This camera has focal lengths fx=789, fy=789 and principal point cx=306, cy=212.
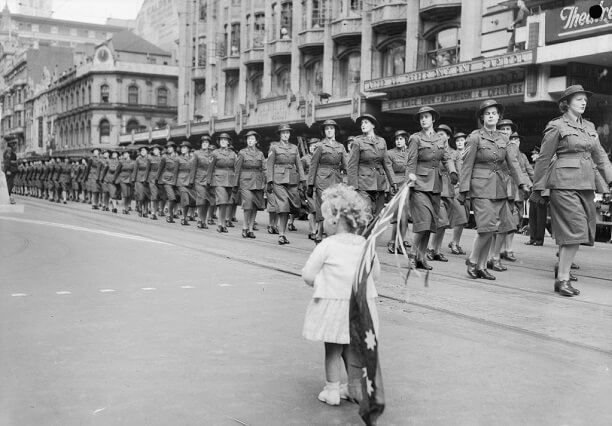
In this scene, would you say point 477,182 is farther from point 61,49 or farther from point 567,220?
point 61,49

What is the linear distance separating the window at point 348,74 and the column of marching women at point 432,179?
1654 centimetres

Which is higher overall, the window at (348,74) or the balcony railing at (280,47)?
the balcony railing at (280,47)

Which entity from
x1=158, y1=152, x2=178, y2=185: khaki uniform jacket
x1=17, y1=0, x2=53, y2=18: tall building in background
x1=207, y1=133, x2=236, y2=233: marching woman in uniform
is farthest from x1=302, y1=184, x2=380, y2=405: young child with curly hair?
x1=17, y1=0, x2=53, y2=18: tall building in background

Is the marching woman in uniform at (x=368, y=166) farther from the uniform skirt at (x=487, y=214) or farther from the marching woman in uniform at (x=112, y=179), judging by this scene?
the marching woman in uniform at (x=112, y=179)

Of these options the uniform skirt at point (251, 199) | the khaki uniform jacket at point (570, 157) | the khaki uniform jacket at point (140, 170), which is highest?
the khaki uniform jacket at point (570, 157)

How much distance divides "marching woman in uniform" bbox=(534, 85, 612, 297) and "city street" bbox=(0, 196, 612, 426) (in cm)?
59

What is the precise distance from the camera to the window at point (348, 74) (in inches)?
1446

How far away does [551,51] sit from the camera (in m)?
22.1

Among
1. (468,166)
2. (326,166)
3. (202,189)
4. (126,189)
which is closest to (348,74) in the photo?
(126,189)

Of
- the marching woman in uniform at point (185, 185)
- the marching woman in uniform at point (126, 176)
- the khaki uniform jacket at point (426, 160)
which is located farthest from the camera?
the marching woman in uniform at point (126, 176)

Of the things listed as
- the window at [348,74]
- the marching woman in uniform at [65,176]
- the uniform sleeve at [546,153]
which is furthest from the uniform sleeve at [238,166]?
the window at [348,74]

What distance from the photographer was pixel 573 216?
810cm

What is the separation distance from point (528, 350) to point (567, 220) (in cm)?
284

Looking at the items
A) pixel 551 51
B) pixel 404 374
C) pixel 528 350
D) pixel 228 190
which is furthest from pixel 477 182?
pixel 551 51
